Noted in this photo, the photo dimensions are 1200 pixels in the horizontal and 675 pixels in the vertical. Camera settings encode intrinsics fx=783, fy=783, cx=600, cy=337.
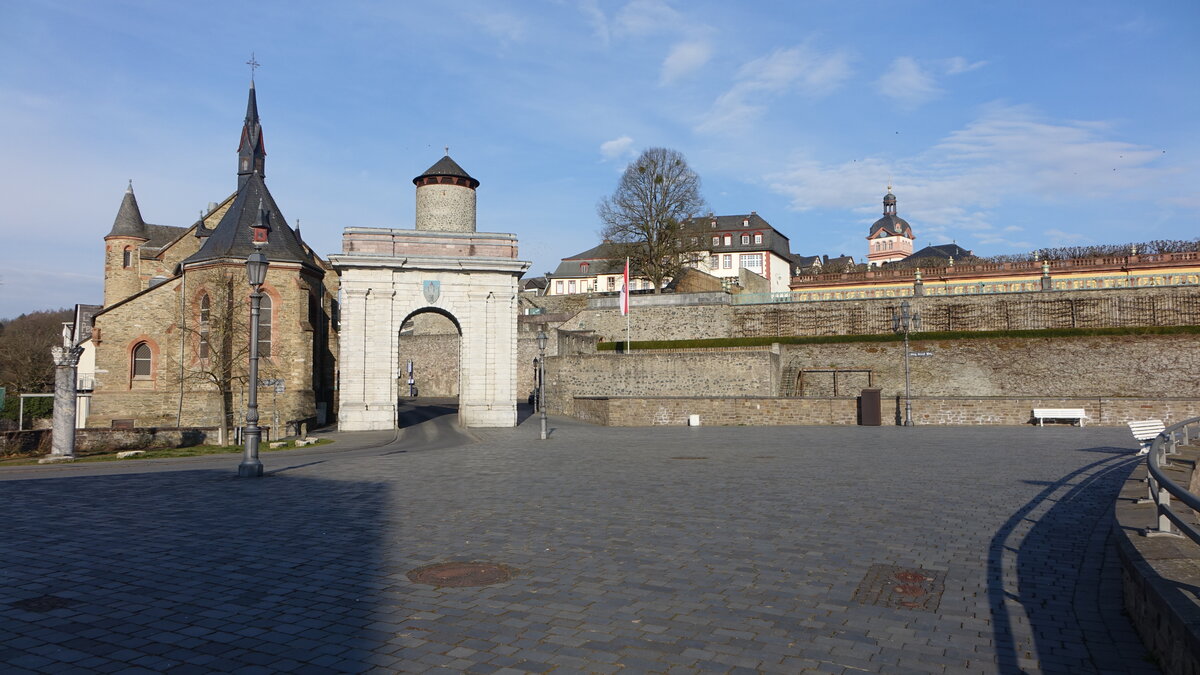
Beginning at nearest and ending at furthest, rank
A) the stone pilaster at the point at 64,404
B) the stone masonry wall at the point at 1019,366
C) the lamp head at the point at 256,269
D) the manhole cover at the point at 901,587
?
the manhole cover at the point at 901,587
the lamp head at the point at 256,269
the stone pilaster at the point at 64,404
the stone masonry wall at the point at 1019,366

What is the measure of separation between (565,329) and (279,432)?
23.4 meters

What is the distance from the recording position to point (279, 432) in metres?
31.9

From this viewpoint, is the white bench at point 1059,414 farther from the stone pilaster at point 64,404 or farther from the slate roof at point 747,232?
the slate roof at point 747,232

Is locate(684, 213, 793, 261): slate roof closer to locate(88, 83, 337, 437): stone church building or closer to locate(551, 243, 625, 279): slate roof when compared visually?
locate(551, 243, 625, 279): slate roof

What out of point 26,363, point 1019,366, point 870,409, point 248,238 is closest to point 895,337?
point 1019,366

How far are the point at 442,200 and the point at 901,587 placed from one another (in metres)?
32.8

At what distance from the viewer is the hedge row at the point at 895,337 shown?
1459 inches

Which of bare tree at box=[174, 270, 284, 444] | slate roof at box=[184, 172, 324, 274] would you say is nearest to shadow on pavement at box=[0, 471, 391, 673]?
bare tree at box=[174, 270, 284, 444]

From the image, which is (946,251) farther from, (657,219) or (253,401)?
(253,401)

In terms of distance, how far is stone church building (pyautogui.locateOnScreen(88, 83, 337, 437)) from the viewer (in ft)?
118

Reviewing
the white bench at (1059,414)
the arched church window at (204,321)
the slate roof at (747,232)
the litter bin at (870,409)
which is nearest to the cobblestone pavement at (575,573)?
the white bench at (1059,414)

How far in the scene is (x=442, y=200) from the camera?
3681 cm

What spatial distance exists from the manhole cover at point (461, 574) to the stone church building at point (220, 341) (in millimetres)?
29460

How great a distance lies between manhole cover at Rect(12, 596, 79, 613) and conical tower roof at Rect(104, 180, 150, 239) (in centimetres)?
5945
